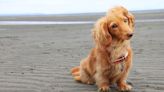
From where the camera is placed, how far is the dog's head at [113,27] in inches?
255

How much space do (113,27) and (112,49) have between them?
392 mm

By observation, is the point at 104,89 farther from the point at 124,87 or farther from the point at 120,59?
the point at 120,59

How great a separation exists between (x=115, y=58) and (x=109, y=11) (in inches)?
28.4

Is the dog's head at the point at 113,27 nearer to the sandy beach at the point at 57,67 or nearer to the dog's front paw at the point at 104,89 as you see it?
the dog's front paw at the point at 104,89

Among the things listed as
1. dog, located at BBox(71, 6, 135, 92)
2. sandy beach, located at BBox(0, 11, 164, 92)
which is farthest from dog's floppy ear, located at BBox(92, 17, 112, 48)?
sandy beach, located at BBox(0, 11, 164, 92)

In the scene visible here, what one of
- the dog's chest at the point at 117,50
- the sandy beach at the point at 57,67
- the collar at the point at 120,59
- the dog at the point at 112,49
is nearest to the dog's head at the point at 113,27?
the dog at the point at 112,49

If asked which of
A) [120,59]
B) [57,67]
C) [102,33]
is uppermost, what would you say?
[102,33]

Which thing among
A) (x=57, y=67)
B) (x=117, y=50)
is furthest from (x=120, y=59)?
(x=57, y=67)

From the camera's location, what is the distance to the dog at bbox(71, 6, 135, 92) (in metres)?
6.52

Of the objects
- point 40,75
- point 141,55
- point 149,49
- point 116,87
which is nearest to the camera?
point 116,87

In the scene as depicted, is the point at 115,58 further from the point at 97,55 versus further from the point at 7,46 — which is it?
the point at 7,46

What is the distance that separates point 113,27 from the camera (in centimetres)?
655

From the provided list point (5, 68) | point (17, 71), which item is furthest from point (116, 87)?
point (5, 68)

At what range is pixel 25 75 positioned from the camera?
8.62m
